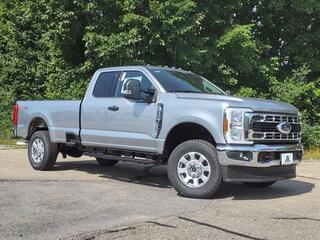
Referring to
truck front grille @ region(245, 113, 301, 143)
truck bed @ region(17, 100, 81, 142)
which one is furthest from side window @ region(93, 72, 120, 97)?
truck front grille @ region(245, 113, 301, 143)

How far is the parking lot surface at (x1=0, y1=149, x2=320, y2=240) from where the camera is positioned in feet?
20.5

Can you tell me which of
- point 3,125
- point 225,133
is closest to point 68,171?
point 225,133

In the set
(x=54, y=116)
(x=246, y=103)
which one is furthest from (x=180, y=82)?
(x=54, y=116)

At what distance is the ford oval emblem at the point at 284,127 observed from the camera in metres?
8.46

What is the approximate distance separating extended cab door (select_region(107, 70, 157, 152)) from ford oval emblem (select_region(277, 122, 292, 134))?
1.95 m

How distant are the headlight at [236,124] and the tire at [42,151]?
418 centimetres

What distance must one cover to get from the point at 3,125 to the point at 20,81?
1872 mm

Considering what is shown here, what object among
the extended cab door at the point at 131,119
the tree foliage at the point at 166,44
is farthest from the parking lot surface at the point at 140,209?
the tree foliage at the point at 166,44

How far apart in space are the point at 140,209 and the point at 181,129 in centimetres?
189

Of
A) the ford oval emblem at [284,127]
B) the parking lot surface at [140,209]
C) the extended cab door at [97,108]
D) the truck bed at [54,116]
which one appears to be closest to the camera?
the parking lot surface at [140,209]

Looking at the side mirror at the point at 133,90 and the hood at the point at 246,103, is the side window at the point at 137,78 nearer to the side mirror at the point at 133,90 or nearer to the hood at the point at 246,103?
the side mirror at the point at 133,90

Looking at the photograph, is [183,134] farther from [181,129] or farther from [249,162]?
[249,162]

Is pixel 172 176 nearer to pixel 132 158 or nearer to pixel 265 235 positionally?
pixel 132 158

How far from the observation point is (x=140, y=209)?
741cm
